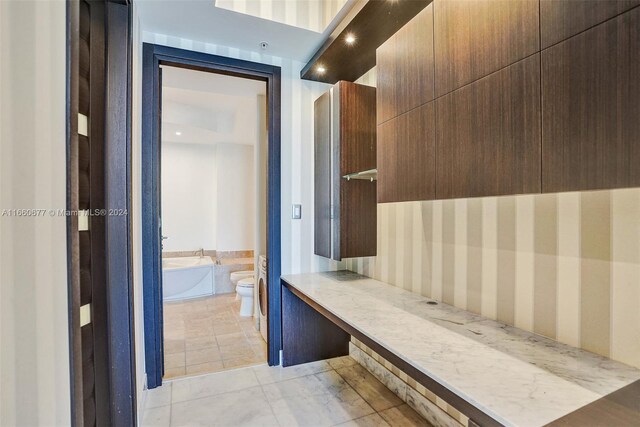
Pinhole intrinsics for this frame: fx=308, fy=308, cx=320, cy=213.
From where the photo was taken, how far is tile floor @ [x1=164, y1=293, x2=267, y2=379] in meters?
2.54

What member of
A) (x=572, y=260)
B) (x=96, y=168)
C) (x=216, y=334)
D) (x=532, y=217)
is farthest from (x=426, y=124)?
(x=216, y=334)

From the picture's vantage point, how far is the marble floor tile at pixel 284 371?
229cm

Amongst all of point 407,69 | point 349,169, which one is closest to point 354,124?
point 349,169

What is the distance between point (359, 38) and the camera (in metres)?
1.95

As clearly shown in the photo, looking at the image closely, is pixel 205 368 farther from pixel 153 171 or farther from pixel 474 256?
pixel 474 256

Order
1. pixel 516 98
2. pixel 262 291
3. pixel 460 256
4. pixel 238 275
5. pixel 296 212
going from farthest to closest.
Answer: pixel 238 275
pixel 262 291
pixel 296 212
pixel 460 256
pixel 516 98

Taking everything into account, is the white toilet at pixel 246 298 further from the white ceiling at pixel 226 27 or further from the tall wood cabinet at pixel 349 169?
the white ceiling at pixel 226 27

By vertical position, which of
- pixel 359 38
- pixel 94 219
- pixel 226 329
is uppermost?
pixel 359 38

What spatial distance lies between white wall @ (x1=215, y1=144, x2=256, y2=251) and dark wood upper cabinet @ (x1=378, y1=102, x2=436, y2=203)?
12.7 ft

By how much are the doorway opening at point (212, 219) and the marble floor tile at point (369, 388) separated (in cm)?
76

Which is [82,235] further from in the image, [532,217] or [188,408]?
[532,217]

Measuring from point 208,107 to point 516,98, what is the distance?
3621mm

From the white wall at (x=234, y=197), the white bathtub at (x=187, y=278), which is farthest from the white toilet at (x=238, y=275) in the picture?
the white wall at (x=234, y=197)

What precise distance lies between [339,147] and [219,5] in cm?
112
